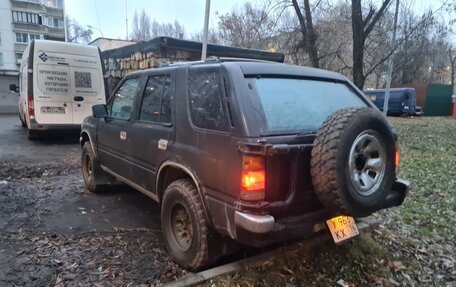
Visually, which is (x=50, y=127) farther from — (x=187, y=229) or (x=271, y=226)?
(x=271, y=226)

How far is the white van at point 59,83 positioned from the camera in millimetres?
9531

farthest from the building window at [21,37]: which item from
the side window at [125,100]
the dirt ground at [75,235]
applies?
the side window at [125,100]

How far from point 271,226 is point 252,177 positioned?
1.20 ft

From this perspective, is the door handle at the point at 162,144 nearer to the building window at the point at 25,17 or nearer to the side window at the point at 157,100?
the side window at the point at 157,100

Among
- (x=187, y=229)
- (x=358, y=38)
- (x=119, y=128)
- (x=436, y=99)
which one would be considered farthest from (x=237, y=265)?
(x=436, y=99)

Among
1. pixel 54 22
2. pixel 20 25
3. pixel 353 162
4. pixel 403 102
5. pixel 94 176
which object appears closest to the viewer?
pixel 353 162

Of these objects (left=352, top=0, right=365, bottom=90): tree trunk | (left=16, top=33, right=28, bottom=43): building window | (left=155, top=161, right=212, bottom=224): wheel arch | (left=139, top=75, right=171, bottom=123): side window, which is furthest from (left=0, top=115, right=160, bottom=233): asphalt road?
(left=16, top=33, right=28, bottom=43): building window

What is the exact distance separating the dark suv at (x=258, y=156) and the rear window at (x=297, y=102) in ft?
0.04

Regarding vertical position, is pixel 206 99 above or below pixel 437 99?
above

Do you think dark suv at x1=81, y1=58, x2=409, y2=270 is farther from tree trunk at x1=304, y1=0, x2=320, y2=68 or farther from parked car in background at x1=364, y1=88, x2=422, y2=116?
parked car in background at x1=364, y1=88, x2=422, y2=116

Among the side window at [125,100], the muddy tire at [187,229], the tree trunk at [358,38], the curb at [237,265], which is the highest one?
the tree trunk at [358,38]

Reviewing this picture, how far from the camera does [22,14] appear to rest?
42562 millimetres

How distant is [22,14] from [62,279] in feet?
160

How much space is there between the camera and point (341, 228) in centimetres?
302
